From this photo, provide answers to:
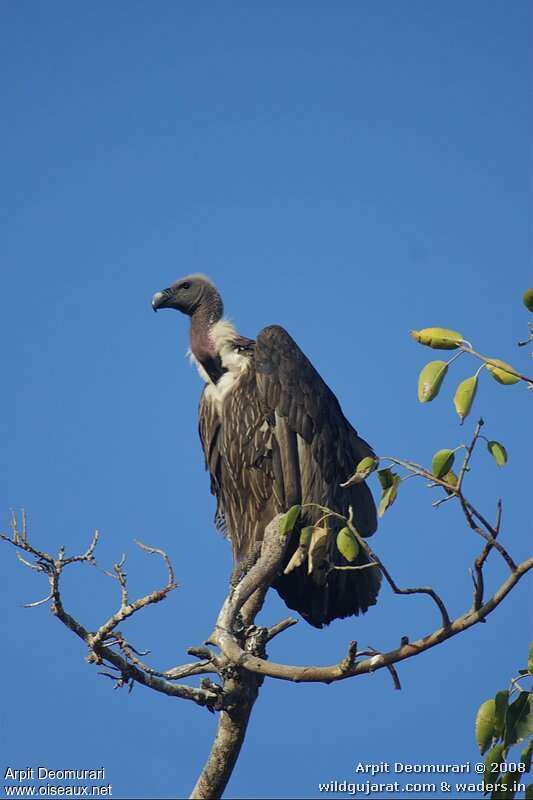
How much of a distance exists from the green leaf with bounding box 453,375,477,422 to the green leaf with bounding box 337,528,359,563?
0.63m

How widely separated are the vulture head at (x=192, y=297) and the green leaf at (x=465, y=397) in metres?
4.66

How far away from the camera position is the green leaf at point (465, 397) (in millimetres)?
3867

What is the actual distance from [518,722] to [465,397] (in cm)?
114

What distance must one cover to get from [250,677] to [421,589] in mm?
1895

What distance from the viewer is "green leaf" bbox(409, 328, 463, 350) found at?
12.9 ft

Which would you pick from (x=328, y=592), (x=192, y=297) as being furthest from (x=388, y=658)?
(x=192, y=297)

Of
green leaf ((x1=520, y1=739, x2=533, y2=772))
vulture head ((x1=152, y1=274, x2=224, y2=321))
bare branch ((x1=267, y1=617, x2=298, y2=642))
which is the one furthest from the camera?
vulture head ((x1=152, y1=274, x2=224, y2=321))

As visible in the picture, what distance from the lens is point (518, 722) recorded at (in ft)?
12.9

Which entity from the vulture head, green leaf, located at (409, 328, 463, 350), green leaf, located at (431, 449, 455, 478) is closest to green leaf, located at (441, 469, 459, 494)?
green leaf, located at (431, 449, 455, 478)

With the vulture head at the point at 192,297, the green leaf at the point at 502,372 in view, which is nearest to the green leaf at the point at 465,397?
the green leaf at the point at 502,372

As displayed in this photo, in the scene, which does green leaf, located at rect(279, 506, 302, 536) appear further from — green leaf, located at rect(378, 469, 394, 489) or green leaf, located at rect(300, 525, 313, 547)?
green leaf, located at rect(378, 469, 394, 489)

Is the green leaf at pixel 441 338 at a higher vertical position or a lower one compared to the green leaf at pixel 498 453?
higher

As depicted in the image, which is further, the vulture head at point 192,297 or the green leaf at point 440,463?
the vulture head at point 192,297

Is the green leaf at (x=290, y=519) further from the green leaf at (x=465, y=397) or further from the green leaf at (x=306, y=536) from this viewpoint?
the green leaf at (x=465, y=397)
